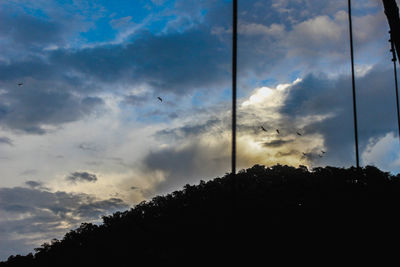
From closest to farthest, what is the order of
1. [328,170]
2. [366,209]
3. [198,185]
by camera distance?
[366,209]
[328,170]
[198,185]

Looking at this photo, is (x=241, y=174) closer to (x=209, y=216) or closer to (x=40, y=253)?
(x=209, y=216)

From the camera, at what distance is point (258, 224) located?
27.6 m

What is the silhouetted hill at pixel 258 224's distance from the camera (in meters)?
25.8

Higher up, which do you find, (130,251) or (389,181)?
(389,181)

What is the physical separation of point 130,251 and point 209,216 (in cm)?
611

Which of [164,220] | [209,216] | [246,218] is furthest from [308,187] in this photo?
[164,220]

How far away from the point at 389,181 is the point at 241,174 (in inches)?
439

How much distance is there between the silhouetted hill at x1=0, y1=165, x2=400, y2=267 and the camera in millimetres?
25781

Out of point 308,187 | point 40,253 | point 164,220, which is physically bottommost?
point 40,253

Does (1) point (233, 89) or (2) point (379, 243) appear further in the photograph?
(2) point (379, 243)

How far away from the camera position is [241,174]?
3347cm

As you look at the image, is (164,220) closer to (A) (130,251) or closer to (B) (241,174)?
(A) (130,251)

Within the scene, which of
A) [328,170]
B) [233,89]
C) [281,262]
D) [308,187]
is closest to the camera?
[233,89]

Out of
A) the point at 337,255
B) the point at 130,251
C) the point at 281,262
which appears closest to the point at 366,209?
the point at 337,255
